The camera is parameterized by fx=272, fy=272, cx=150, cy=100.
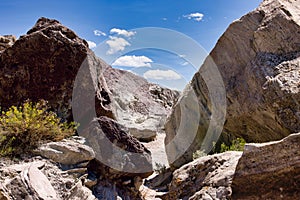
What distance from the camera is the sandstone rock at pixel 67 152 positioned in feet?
13.3

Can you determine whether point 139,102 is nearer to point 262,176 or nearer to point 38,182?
point 38,182

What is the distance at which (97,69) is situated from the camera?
24.5 ft

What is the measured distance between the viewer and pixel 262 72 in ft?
16.7

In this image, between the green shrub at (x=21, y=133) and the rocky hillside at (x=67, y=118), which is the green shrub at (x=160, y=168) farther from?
the green shrub at (x=21, y=133)

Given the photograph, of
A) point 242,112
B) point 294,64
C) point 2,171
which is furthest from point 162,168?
point 2,171

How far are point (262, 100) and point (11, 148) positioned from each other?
13.7ft

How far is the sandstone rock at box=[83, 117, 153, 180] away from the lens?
4.77 metres

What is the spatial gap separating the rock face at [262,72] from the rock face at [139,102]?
794 centimetres

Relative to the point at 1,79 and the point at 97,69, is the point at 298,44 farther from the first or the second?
the point at 1,79

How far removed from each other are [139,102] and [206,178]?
17.2 metres

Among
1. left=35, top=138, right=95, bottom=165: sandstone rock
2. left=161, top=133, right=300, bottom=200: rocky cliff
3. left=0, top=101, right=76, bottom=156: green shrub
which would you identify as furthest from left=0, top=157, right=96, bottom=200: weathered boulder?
left=161, top=133, right=300, bottom=200: rocky cliff

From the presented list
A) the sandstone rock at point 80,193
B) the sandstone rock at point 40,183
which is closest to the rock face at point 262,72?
the sandstone rock at point 80,193

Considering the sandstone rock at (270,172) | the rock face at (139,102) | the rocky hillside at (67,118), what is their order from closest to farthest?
1. the sandstone rock at (270,172)
2. the rocky hillside at (67,118)
3. the rock face at (139,102)

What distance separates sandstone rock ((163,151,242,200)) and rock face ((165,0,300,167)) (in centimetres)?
165
